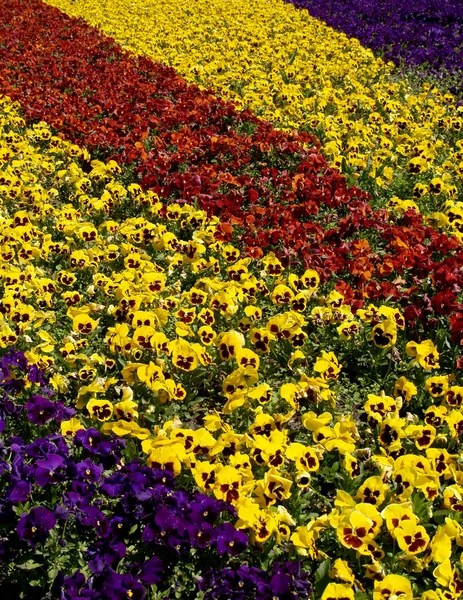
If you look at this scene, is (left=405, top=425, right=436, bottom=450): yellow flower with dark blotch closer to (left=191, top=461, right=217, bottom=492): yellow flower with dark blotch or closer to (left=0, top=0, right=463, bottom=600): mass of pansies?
(left=0, top=0, right=463, bottom=600): mass of pansies

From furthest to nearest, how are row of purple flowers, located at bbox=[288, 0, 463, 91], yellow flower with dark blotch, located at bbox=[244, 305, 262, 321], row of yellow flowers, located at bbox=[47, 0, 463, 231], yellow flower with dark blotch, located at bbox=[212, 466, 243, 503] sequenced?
row of purple flowers, located at bbox=[288, 0, 463, 91] < row of yellow flowers, located at bbox=[47, 0, 463, 231] < yellow flower with dark blotch, located at bbox=[244, 305, 262, 321] < yellow flower with dark blotch, located at bbox=[212, 466, 243, 503]

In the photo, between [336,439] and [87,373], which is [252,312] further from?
[336,439]

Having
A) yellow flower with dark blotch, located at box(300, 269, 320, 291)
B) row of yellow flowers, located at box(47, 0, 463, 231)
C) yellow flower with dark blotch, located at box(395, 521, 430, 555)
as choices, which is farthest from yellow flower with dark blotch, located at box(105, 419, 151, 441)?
row of yellow flowers, located at box(47, 0, 463, 231)

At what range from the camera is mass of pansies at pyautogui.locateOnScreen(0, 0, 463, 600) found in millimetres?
3174

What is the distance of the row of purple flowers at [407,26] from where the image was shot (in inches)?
541

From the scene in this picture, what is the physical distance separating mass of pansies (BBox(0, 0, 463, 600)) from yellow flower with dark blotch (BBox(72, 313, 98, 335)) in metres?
0.01

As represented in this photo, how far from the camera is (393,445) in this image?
12.4ft

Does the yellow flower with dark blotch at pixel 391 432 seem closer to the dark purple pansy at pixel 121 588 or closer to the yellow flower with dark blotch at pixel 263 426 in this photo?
the yellow flower with dark blotch at pixel 263 426

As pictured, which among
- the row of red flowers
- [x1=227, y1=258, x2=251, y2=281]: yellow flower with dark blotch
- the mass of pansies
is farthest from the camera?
the row of red flowers

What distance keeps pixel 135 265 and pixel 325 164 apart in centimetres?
328

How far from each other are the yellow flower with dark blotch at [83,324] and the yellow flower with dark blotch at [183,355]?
2.49ft

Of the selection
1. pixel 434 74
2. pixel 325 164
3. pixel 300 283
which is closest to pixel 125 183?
pixel 325 164

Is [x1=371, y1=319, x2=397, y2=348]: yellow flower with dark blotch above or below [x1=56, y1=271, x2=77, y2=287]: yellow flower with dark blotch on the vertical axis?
above

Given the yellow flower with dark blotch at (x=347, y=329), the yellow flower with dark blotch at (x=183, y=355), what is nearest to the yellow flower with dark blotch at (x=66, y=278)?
the yellow flower with dark blotch at (x=183, y=355)
